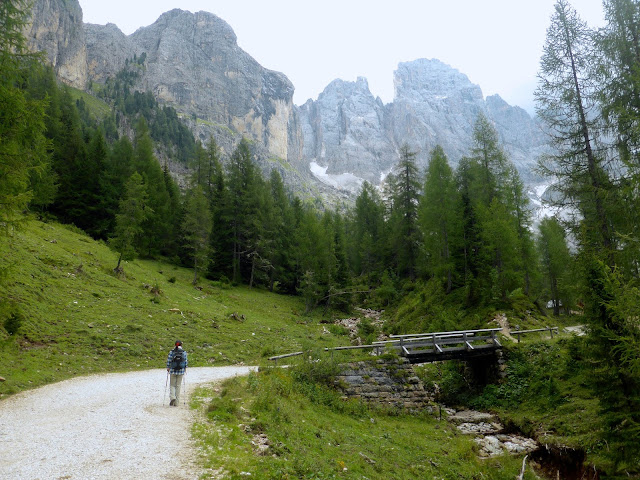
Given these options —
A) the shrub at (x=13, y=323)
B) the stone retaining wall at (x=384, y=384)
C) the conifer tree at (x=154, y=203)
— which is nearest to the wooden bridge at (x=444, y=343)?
the stone retaining wall at (x=384, y=384)

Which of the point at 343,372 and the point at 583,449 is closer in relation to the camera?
the point at 583,449

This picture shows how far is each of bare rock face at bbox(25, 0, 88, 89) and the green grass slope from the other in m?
142

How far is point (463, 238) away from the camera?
101 feet

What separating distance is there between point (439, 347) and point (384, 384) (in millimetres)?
4404

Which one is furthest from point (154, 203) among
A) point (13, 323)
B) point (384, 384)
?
point (384, 384)

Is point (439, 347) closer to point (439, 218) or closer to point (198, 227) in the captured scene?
point (439, 218)

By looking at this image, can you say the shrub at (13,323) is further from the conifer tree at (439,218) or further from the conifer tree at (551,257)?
the conifer tree at (551,257)

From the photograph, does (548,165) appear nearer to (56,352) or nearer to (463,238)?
(463,238)

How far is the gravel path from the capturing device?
673 centimetres

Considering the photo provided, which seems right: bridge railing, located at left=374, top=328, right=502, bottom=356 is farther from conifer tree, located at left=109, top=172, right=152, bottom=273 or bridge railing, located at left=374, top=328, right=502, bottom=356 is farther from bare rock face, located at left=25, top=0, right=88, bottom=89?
bare rock face, located at left=25, top=0, right=88, bottom=89

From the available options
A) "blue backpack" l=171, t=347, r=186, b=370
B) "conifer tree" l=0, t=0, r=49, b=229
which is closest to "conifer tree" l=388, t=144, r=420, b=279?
"blue backpack" l=171, t=347, r=186, b=370

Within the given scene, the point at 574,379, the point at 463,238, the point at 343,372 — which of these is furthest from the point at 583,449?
the point at 463,238

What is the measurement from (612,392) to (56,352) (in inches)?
806

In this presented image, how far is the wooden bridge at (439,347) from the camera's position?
20.5m
